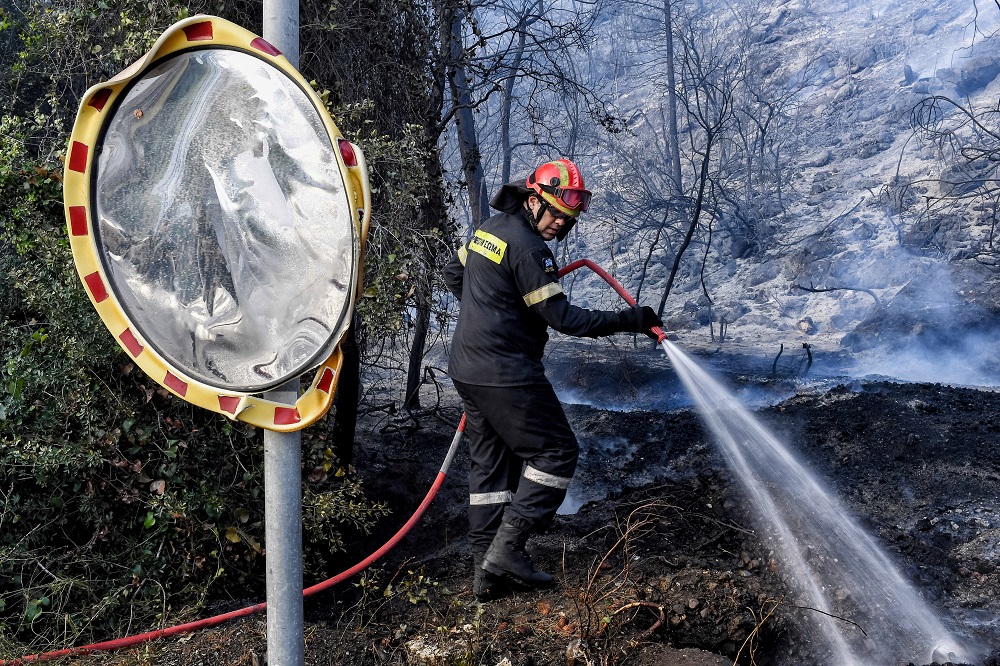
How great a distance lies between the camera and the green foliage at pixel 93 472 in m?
3.80

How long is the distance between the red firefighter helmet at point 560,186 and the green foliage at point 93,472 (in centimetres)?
176

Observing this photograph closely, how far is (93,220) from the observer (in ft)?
6.70

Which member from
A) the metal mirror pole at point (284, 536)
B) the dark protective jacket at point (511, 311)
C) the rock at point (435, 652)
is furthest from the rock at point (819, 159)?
the metal mirror pole at point (284, 536)

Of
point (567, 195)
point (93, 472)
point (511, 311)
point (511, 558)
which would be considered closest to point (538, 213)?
point (567, 195)

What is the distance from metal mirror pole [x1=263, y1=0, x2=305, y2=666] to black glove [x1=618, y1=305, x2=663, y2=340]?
2.01 meters

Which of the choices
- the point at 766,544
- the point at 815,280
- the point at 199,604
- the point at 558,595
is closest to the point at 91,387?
the point at 199,604

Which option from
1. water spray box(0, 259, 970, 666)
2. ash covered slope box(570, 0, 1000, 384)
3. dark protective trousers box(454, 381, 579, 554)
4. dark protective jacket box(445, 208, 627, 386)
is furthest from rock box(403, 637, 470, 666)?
ash covered slope box(570, 0, 1000, 384)

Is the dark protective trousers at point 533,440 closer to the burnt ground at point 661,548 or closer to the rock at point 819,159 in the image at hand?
the burnt ground at point 661,548

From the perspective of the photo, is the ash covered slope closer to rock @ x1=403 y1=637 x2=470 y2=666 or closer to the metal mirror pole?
rock @ x1=403 y1=637 x2=470 y2=666

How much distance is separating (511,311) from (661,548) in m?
1.61

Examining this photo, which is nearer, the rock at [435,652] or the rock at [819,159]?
the rock at [435,652]

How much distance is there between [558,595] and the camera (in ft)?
12.4

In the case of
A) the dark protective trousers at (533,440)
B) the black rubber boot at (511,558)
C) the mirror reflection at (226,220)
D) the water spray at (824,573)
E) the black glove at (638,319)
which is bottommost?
the water spray at (824,573)

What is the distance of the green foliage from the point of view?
380 centimetres
